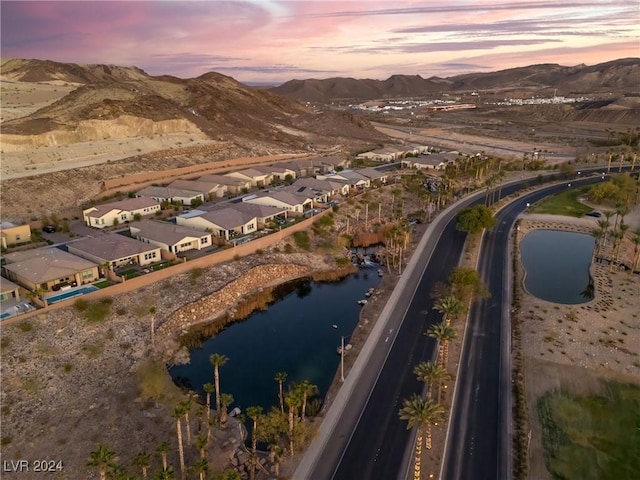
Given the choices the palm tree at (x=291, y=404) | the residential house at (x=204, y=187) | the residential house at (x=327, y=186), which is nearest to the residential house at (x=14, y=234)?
the residential house at (x=204, y=187)

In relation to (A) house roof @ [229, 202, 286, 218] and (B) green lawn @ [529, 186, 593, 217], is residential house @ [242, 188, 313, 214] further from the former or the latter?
(B) green lawn @ [529, 186, 593, 217]

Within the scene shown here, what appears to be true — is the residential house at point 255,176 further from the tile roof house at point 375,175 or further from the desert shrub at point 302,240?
the desert shrub at point 302,240

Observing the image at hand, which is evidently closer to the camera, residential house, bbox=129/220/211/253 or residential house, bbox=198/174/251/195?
residential house, bbox=129/220/211/253

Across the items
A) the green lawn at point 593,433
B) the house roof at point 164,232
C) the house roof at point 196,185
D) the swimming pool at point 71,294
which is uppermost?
the house roof at point 196,185

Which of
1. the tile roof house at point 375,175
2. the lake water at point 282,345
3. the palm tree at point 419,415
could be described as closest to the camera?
the palm tree at point 419,415

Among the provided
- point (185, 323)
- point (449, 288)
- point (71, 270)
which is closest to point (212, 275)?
point (185, 323)

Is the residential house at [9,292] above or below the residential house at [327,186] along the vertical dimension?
below

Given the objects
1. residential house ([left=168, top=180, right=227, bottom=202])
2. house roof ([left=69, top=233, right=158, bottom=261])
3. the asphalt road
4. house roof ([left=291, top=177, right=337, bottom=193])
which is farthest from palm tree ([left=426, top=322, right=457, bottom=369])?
residential house ([left=168, top=180, right=227, bottom=202])
